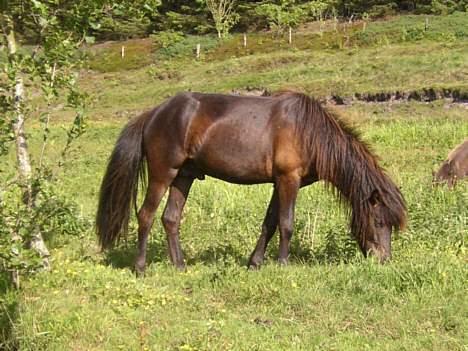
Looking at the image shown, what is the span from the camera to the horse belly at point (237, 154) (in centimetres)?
750

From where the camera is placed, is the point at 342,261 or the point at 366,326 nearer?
the point at 366,326

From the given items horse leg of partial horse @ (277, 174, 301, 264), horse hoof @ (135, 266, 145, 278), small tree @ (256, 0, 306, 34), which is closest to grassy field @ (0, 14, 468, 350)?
horse hoof @ (135, 266, 145, 278)

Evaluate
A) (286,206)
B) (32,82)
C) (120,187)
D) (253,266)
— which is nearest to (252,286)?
(253,266)

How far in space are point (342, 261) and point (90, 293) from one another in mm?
2502

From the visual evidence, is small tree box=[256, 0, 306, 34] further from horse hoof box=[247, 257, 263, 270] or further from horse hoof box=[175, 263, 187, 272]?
horse hoof box=[247, 257, 263, 270]

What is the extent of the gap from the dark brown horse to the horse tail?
0.04 ft

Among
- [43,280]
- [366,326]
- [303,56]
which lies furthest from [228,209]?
[303,56]

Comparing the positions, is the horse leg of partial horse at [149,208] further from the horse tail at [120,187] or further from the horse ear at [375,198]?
the horse ear at [375,198]

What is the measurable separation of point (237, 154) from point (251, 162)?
0.58 ft

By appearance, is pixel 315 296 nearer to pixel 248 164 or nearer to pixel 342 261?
pixel 342 261

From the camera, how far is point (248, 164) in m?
7.54

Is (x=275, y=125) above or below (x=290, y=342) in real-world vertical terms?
above

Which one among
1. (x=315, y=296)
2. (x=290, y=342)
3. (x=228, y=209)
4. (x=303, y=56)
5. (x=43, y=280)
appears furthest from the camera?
(x=303, y=56)

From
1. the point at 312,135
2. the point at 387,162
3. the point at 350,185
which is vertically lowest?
the point at 387,162
